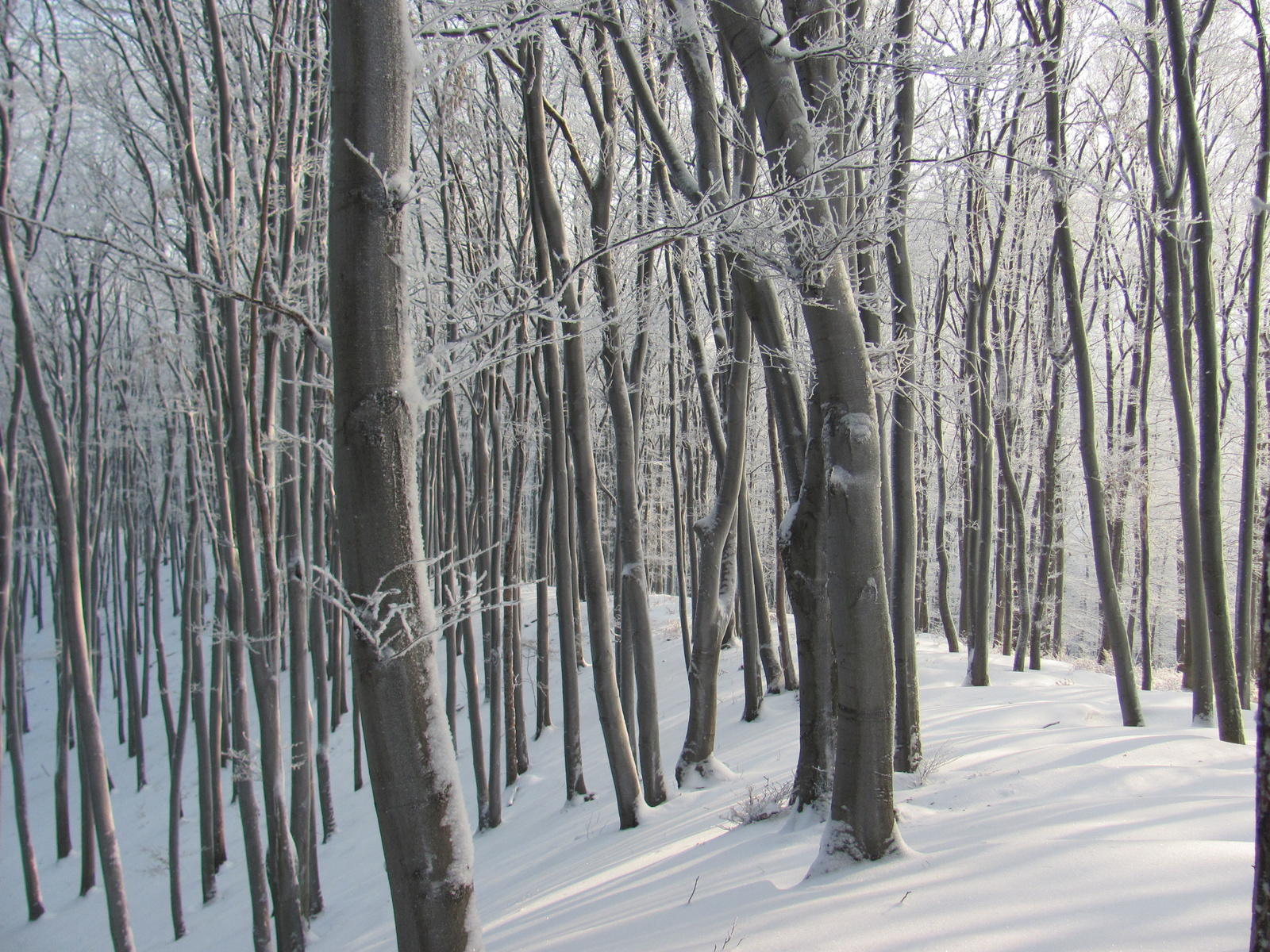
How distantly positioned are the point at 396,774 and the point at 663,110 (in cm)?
733

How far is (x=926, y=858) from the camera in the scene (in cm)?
285

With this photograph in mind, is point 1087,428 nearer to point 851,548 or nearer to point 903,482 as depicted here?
point 903,482

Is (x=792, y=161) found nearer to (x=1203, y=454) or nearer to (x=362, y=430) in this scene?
(x=362, y=430)

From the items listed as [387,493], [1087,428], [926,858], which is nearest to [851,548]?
[926,858]

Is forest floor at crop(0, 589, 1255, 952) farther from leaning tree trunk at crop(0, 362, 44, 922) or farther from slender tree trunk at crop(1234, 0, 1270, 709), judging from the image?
slender tree trunk at crop(1234, 0, 1270, 709)

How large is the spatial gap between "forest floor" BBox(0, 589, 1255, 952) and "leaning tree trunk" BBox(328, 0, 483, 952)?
1.21m

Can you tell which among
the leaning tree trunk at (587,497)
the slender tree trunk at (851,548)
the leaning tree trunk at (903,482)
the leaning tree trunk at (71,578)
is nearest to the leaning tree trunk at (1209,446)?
the leaning tree trunk at (903,482)

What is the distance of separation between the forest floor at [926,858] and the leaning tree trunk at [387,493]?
1.21m

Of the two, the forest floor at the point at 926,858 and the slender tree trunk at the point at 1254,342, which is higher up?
the slender tree trunk at the point at 1254,342

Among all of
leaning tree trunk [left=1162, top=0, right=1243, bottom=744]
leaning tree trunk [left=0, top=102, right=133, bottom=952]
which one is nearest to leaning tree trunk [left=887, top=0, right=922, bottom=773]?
leaning tree trunk [left=1162, top=0, right=1243, bottom=744]

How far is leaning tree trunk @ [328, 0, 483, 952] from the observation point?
1969 mm

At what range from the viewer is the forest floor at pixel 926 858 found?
90.7 inches

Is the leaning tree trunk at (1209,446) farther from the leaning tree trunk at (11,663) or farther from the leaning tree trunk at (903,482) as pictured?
the leaning tree trunk at (11,663)

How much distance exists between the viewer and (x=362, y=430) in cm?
202
